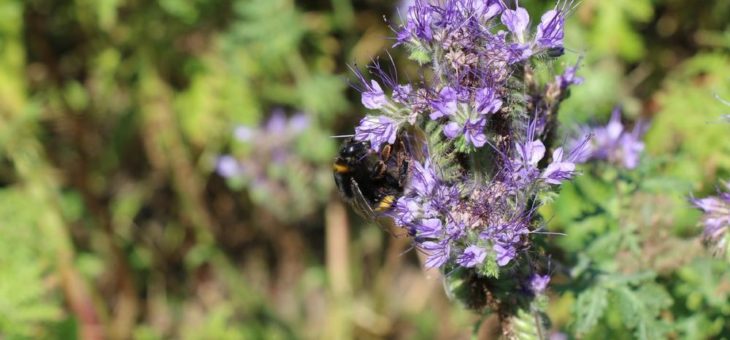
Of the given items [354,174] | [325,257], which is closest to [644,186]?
[354,174]

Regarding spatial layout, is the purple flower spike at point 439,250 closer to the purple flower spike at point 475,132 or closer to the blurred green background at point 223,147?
the purple flower spike at point 475,132

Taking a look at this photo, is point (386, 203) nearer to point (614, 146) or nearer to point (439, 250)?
point (439, 250)

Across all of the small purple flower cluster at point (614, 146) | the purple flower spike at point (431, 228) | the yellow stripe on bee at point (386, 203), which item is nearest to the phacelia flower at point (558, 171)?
the purple flower spike at point (431, 228)

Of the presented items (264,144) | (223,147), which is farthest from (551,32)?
(223,147)

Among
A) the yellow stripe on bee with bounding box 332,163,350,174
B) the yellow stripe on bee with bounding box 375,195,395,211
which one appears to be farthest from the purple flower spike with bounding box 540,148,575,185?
the yellow stripe on bee with bounding box 332,163,350,174

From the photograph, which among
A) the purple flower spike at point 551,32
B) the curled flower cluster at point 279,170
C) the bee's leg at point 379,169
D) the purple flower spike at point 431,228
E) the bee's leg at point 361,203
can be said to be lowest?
the curled flower cluster at point 279,170

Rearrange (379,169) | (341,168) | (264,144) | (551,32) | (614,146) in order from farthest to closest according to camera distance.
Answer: (264,144) → (614,146) → (341,168) → (379,169) → (551,32)
